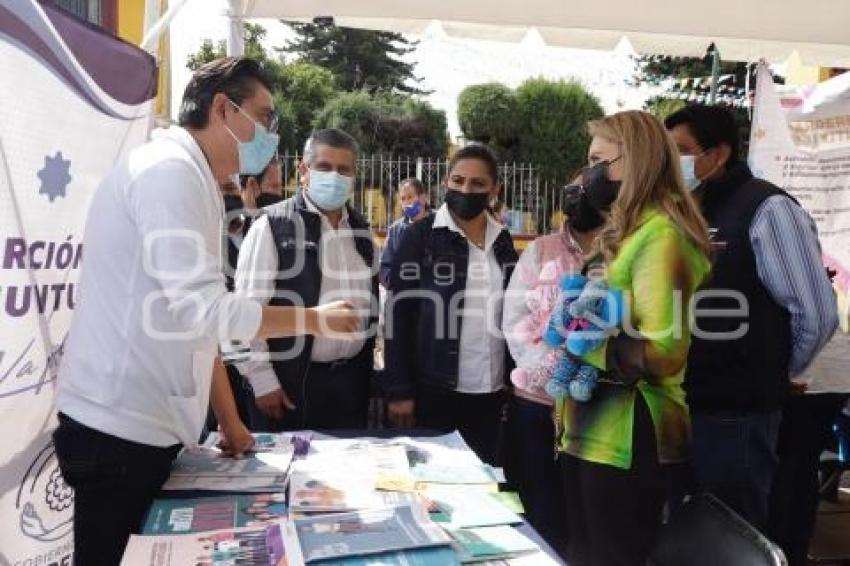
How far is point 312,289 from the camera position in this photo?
2496 mm

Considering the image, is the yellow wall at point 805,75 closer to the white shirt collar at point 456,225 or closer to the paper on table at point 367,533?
the white shirt collar at point 456,225

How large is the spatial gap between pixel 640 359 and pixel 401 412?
1.10 meters

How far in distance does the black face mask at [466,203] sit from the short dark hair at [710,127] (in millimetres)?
753

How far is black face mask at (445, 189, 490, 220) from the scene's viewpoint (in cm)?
263

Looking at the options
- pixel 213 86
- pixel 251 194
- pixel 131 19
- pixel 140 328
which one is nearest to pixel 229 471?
pixel 140 328

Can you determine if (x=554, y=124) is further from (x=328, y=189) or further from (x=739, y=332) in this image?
(x=739, y=332)

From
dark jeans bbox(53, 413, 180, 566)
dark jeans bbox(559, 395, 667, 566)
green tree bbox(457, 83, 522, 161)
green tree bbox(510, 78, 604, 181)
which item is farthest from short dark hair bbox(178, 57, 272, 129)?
green tree bbox(457, 83, 522, 161)

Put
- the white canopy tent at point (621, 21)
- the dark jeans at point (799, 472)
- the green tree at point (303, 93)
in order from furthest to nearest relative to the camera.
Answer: the green tree at point (303, 93) < the white canopy tent at point (621, 21) < the dark jeans at point (799, 472)

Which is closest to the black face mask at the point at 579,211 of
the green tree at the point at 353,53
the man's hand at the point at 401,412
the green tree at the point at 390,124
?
the man's hand at the point at 401,412

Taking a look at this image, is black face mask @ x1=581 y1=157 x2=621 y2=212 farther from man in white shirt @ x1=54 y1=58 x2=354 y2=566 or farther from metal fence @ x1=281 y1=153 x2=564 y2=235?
metal fence @ x1=281 y1=153 x2=564 y2=235

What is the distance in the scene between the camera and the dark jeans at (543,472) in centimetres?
252

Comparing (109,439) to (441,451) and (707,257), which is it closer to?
(441,451)

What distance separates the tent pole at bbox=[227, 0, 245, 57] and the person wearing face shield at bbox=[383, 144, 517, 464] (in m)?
1.21

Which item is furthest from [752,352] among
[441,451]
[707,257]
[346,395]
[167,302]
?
[167,302]
